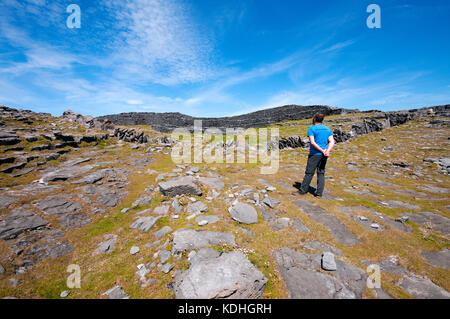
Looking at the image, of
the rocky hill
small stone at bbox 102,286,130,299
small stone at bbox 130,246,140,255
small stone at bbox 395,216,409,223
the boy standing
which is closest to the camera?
small stone at bbox 102,286,130,299

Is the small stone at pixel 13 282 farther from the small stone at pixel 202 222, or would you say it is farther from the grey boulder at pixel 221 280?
the small stone at pixel 202 222

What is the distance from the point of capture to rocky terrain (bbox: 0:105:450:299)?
2.94 metres

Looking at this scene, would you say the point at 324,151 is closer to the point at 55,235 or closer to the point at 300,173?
the point at 300,173

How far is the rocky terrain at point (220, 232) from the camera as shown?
2.94 meters

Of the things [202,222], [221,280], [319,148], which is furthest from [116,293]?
[319,148]

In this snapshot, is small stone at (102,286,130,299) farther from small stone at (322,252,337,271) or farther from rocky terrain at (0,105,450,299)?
→ small stone at (322,252,337,271)

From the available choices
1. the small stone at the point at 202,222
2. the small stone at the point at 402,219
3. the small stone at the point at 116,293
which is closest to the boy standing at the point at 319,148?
the small stone at the point at 402,219

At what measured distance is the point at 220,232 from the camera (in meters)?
→ 4.27

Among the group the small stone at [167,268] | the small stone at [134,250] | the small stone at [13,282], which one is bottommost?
the small stone at [13,282]

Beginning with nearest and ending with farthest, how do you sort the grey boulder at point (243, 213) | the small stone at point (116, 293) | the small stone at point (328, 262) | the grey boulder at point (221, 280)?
the grey boulder at point (221, 280), the small stone at point (116, 293), the small stone at point (328, 262), the grey boulder at point (243, 213)

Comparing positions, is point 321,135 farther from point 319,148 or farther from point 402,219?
point 402,219

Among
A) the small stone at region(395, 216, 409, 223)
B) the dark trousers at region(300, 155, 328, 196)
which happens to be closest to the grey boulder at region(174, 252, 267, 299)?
the dark trousers at region(300, 155, 328, 196)

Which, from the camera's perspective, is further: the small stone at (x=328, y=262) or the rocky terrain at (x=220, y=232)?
the small stone at (x=328, y=262)

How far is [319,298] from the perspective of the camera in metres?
2.59
